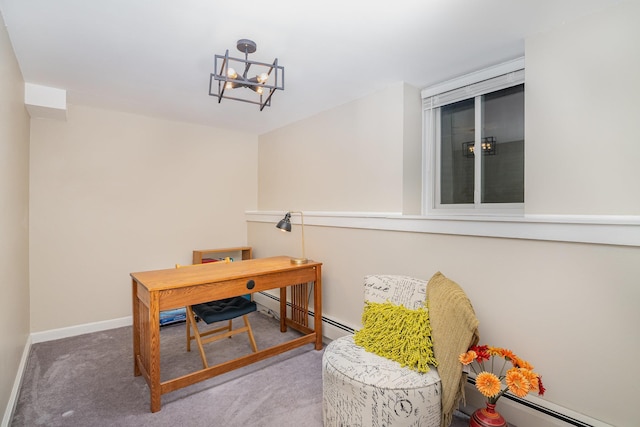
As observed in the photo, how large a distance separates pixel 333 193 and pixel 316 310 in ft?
3.55

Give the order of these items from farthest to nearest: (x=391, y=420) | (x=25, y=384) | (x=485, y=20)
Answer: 1. (x=25, y=384)
2. (x=485, y=20)
3. (x=391, y=420)

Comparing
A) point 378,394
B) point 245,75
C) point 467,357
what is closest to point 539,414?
point 467,357

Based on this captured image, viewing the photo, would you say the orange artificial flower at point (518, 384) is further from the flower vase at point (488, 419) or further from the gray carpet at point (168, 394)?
the gray carpet at point (168, 394)

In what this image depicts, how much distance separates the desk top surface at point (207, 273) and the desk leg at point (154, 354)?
5.4 inches

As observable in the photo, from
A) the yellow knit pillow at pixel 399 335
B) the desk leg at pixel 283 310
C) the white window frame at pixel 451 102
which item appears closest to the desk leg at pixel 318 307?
the desk leg at pixel 283 310

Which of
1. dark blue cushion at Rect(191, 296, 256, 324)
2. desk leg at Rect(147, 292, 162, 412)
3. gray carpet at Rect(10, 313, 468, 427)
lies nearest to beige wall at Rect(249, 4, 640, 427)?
gray carpet at Rect(10, 313, 468, 427)

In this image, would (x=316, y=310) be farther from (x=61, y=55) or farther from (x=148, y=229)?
(x=61, y=55)

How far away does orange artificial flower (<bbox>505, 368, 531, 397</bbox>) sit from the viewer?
1350 mm

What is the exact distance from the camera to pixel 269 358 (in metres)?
2.54

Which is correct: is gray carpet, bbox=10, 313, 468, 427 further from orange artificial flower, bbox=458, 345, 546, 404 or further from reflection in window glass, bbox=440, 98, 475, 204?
reflection in window glass, bbox=440, 98, 475, 204

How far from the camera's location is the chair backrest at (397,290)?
6.14ft

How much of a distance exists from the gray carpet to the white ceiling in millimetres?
2225

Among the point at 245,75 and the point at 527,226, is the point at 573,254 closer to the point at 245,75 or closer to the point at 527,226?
the point at 527,226

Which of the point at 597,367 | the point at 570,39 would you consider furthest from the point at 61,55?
the point at 597,367
